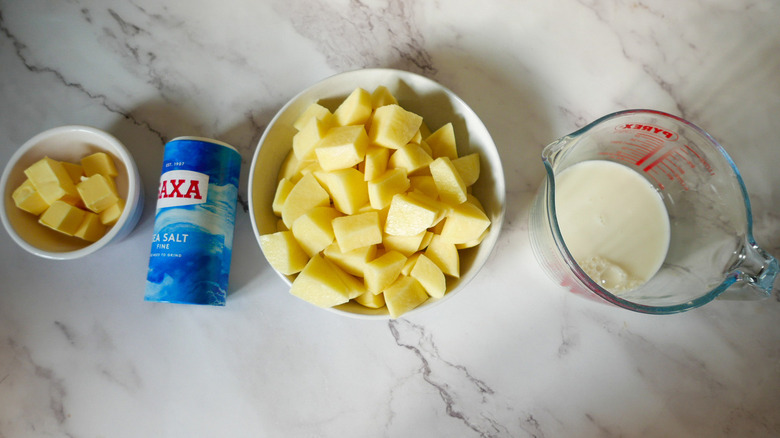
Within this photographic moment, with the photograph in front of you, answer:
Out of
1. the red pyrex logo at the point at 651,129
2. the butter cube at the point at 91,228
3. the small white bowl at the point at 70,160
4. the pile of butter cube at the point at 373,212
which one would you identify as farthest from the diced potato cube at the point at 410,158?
the butter cube at the point at 91,228

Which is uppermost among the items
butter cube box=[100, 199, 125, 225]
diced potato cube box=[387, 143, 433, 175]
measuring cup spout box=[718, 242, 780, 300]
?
measuring cup spout box=[718, 242, 780, 300]

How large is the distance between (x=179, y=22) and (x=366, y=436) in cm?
117

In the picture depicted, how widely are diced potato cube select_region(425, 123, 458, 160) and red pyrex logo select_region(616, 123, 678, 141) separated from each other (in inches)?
14.4

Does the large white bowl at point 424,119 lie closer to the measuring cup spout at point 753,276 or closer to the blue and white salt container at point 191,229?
the blue and white salt container at point 191,229

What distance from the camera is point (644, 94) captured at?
1190mm

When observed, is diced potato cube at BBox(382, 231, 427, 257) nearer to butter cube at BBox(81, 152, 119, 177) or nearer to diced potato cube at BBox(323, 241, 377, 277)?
diced potato cube at BBox(323, 241, 377, 277)

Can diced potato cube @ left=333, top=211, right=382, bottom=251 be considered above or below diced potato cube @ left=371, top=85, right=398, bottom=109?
below

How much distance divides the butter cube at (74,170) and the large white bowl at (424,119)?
Answer: 451 mm

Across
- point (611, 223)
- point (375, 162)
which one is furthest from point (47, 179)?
point (611, 223)

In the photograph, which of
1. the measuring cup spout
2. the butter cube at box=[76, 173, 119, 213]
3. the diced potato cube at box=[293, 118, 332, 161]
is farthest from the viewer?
the butter cube at box=[76, 173, 119, 213]

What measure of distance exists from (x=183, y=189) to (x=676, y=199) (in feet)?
3.63

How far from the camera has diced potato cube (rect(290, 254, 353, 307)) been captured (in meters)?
0.87

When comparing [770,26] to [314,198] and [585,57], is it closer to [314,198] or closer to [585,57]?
[585,57]

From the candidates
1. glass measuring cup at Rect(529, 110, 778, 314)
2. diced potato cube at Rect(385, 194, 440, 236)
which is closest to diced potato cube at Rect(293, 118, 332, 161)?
diced potato cube at Rect(385, 194, 440, 236)
